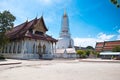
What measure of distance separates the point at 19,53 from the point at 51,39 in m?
8.19

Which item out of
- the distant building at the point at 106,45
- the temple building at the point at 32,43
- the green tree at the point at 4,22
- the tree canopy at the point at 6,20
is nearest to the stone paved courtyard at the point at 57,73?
the green tree at the point at 4,22

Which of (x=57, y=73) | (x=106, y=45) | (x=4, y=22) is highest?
(x=4, y=22)

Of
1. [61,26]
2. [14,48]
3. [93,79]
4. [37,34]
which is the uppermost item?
[61,26]

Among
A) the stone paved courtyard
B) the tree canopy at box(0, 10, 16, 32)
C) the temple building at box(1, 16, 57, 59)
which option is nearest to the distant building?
the temple building at box(1, 16, 57, 59)

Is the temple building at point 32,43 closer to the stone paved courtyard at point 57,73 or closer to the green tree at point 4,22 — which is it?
the green tree at point 4,22

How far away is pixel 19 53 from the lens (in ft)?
101

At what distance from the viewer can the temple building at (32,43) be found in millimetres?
29983

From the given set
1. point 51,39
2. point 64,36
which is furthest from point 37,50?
point 64,36

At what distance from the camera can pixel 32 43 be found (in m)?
31.6

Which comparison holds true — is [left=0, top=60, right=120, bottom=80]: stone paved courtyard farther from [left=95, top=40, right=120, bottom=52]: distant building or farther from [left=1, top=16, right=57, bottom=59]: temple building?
[left=95, top=40, right=120, bottom=52]: distant building

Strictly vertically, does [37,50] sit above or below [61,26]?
below

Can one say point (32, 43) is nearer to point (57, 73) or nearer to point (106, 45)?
point (57, 73)

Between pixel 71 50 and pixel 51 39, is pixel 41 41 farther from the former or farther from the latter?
pixel 71 50

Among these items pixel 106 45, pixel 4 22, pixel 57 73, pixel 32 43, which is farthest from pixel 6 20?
pixel 106 45
